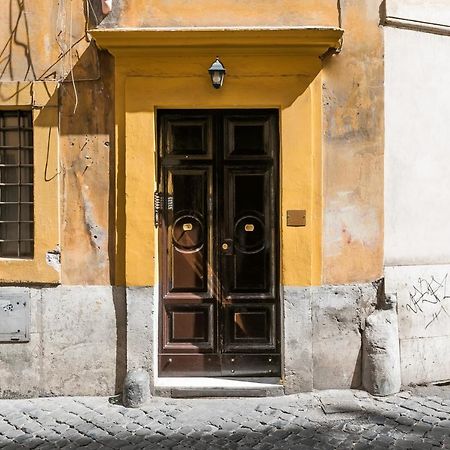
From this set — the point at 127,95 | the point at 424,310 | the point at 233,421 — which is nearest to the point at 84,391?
the point at 233,421

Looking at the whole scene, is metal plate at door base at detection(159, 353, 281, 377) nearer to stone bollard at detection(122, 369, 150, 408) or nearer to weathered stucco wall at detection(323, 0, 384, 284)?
stone bollard at detection(122, 369, 150, 408)

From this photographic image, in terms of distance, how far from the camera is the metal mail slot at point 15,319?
20.0 feet

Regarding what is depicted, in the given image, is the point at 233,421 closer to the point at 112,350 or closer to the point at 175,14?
the point at 112,350

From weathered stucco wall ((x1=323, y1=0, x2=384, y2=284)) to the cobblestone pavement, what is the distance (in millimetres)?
1294

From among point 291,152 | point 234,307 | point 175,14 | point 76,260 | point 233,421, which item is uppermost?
point 175,14

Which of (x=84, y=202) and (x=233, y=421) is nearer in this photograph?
(x=233, y=421)

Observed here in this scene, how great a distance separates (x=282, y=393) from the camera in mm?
6016

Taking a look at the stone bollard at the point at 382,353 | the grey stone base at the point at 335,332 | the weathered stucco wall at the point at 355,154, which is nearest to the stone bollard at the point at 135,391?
the grey stone base at the point at 335,332

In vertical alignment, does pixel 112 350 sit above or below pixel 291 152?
below

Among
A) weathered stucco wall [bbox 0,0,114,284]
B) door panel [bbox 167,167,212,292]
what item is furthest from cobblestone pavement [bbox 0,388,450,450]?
Result: weathered stucco wall [bbox 0,0,114,284]

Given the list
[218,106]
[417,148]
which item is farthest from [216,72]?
[417,148]

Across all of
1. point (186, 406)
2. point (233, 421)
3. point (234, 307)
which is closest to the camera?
point (233, 421)

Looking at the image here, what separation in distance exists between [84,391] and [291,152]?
3256 millimetres

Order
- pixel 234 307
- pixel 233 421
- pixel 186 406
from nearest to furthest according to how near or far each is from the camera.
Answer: pixel 233 421 < pixel 186 406 < pixel 234 307
